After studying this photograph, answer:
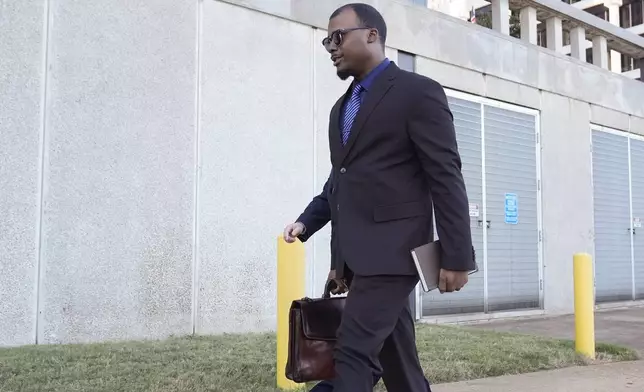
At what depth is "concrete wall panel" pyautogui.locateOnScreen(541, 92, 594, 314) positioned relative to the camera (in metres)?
11.3

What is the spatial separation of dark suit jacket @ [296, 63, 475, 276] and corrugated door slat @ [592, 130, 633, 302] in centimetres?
1062

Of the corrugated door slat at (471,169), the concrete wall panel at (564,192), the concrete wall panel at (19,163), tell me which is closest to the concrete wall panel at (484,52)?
the concrete wall panel at (564,192)

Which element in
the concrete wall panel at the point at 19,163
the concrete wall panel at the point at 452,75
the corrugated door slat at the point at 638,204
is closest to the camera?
the concrete wall panel at the point at 19,163

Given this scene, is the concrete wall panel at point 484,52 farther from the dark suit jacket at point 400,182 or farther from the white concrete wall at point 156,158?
the dark suit jacket at point 400,182

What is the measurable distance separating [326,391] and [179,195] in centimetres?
498


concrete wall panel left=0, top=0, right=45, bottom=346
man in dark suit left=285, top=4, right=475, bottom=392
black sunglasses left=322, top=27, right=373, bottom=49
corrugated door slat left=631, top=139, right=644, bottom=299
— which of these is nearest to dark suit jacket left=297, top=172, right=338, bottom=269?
man in dark suit left=285, top=4, right=475, bottom=392

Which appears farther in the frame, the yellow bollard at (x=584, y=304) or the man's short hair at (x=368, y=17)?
the yellow bollard at (x=584, y=304)

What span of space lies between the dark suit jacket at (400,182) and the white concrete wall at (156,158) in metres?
4.55

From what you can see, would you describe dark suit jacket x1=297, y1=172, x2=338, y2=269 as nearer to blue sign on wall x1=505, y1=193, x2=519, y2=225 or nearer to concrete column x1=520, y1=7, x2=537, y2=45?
blue sign on wall x1=505, y1=193, x2=519, y2=225

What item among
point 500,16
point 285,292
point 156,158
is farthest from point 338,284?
point 500,16

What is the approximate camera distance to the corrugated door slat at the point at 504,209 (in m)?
10.4

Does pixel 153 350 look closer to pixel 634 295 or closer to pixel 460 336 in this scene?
pixel 460 336

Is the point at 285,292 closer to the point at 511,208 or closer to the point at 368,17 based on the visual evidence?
the point at 368,17

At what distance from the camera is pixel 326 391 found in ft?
8.59
